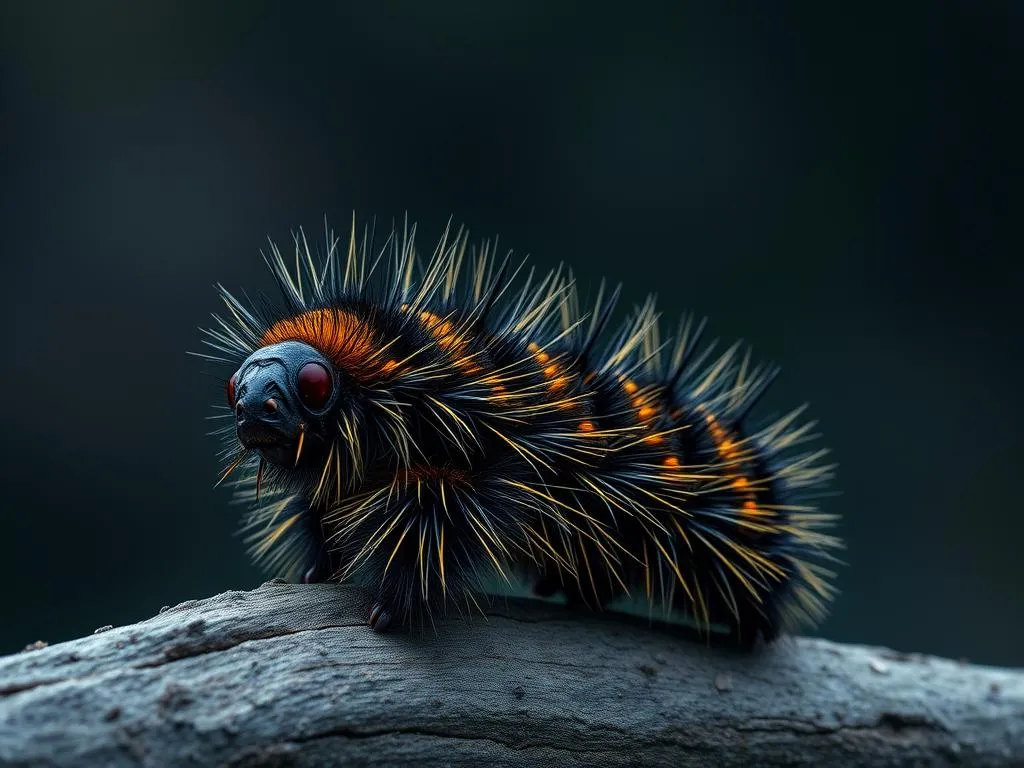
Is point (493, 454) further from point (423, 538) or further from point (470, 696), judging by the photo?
point (470, 696)

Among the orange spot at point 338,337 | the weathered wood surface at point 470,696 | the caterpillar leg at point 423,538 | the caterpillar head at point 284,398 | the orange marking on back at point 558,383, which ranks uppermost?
the orange marking on back at point 558,383

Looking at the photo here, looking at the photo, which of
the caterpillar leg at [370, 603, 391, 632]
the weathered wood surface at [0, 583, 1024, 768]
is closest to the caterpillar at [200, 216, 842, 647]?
the caterpillar leg at [370, 603, 391, 632]

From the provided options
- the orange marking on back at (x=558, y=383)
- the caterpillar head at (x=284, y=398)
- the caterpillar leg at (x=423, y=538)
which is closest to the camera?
the caterpillar head at (x=284, y=398)

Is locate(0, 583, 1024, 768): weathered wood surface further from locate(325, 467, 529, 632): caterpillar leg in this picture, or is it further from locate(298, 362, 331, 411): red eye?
locate(298, 362, 331, 411): red eye

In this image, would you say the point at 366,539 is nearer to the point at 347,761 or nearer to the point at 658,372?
the point at 347,761

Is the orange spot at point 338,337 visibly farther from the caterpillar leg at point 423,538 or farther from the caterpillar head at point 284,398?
the caterpillar leg at point 423,538

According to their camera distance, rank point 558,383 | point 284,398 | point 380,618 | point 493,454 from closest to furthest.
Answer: point 284,398 < point 380,618 < point 493,454 < point 558,383

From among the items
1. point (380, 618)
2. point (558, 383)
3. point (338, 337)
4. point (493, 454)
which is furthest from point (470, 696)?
point (338, 337)

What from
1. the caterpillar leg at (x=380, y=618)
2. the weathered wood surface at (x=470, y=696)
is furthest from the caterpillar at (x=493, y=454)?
the weathered wood surface at (x=470, y=696)
